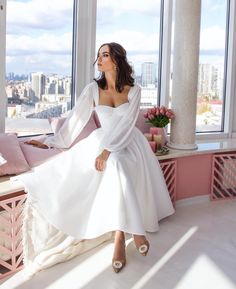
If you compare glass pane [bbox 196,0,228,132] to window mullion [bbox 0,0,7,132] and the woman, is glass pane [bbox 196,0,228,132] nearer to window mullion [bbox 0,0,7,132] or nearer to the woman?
the woman

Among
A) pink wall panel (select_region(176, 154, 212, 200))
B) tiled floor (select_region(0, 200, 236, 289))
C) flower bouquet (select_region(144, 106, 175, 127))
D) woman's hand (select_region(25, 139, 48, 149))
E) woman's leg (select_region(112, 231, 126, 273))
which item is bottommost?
tiled floor (select_region(0, 200, 236, 289))

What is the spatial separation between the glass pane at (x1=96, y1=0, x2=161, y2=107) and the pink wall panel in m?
0.89

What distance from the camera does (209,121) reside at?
16.0 ft

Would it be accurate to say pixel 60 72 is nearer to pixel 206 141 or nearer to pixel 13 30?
pixel 13 30

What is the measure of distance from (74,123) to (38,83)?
0.81 meters

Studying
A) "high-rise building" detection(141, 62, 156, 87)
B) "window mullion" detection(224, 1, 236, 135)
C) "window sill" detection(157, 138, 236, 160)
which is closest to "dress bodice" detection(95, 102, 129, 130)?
"window sill" detection(157, 138, 236, 160)

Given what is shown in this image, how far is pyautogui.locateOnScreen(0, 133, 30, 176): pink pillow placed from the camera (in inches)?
113

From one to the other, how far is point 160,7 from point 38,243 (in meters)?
2.95

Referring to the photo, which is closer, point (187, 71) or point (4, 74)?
point (4, 74)

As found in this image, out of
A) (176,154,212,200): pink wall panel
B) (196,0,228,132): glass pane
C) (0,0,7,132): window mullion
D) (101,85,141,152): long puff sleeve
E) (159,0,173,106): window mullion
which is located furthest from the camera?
(196,0,228,132): glass pane

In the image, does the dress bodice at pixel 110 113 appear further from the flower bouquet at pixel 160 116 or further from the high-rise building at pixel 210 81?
the high-rise building at pixel 210 81

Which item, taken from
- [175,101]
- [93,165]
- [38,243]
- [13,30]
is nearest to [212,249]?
[93,165]

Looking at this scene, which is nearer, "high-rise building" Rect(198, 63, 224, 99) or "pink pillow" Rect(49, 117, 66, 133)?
"pink pillow" Rect(49, 117, 66, 133)

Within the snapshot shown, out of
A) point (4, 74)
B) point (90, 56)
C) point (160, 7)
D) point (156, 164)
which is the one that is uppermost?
point (160, 7)
